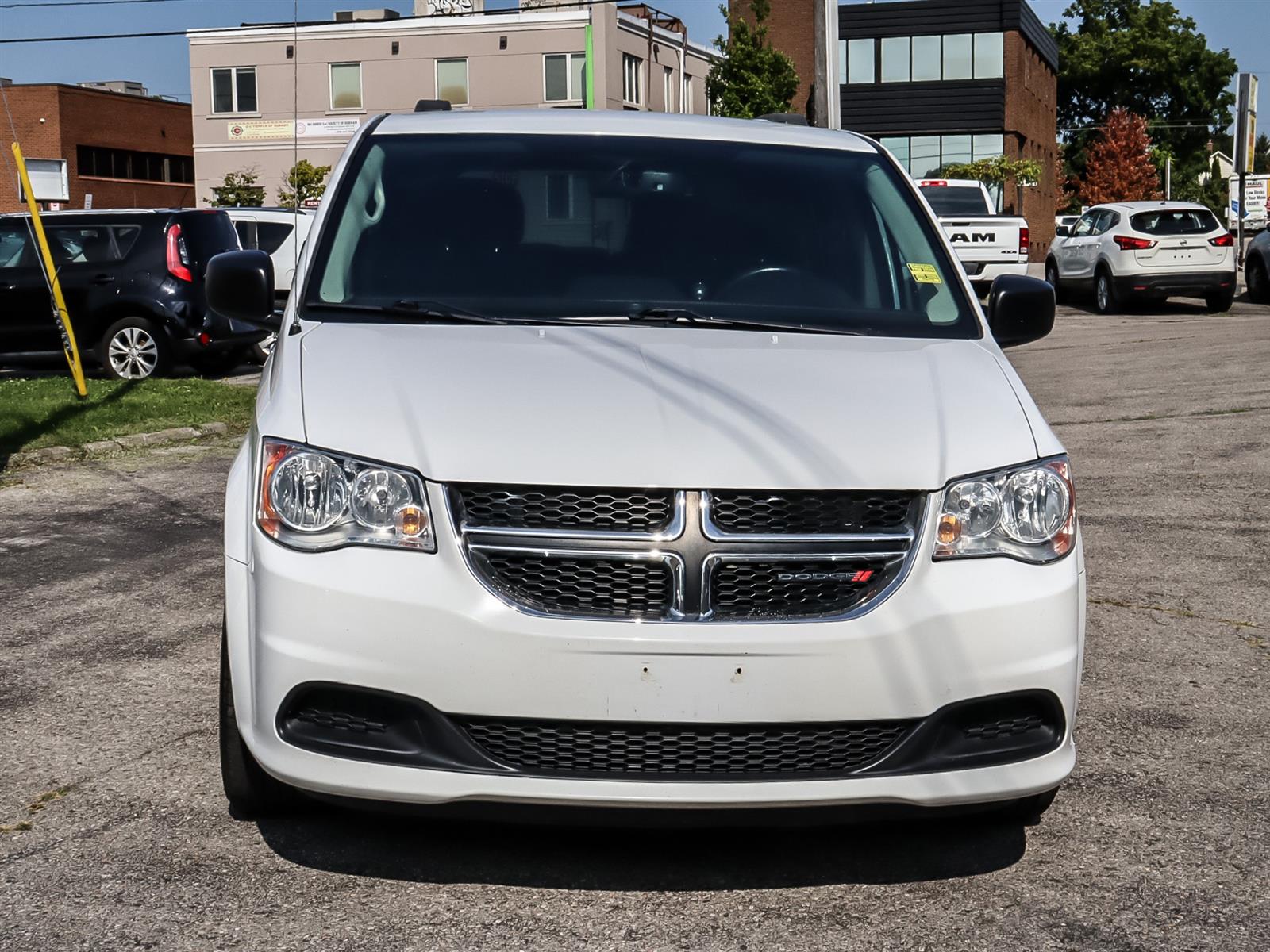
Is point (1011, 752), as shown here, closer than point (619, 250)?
Yes

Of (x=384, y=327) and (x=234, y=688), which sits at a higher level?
(x=384, y=327)

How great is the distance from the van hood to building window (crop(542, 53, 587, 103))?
52.2 m

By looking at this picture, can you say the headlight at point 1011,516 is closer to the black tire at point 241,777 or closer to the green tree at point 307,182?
the black tire at point 241,777

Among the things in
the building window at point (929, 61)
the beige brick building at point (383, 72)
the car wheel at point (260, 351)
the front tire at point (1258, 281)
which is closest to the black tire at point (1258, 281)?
the front tire at point (1258, 281)

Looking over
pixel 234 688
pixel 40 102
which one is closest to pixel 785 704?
pixel 234 688

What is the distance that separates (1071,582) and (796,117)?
9.04ft

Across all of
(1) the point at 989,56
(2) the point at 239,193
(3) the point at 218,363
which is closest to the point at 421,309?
(3) the point at 218,363

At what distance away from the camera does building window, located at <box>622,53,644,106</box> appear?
185 ft

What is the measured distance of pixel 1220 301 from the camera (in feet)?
81.3

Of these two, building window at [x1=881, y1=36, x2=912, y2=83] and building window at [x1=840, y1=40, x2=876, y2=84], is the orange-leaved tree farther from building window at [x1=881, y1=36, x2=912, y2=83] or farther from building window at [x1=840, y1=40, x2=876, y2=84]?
building window at [x1=840, y1=40, x2=876, y2=84]

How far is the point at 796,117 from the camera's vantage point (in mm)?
5922

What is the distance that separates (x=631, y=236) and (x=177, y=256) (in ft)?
39.0

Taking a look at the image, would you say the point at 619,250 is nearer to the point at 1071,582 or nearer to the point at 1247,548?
the point at 1071,582

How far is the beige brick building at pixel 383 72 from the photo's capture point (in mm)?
55094
